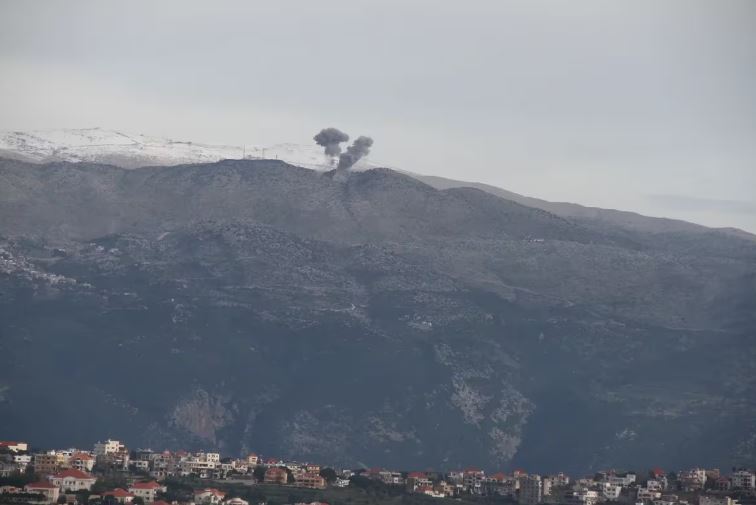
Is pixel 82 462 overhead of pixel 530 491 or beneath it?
beneath

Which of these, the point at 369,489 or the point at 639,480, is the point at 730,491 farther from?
the point at 369,489

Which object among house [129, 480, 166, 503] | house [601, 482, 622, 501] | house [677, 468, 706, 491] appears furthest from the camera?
house [677, 468, 706, 491]

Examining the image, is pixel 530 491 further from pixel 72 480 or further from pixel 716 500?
pixel 72 480

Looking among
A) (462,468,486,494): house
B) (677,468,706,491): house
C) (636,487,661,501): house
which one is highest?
(677,468,706,491): house

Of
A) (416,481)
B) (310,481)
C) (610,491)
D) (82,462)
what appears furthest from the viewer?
(610,491)

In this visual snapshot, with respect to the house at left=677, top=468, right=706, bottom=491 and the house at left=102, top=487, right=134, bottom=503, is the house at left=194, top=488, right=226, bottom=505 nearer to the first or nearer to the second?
the house at left=102, top=487, right=134, bottom=503

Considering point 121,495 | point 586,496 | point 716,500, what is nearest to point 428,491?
point 586,496

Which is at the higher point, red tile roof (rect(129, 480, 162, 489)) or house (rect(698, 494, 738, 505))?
house (rect(698, 494, 738, 505))

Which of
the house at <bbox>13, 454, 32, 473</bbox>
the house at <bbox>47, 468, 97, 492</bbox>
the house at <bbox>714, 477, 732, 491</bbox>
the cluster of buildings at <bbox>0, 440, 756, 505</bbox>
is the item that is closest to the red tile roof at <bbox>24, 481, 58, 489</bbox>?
the house at <bbox>47, 468, 97, 492</bbox>
